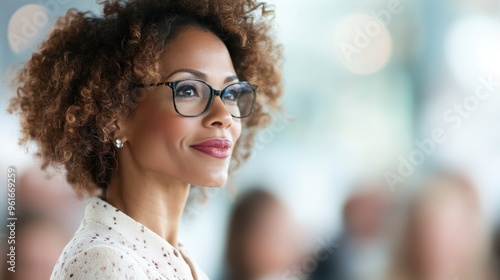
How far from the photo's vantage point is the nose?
4.28ft

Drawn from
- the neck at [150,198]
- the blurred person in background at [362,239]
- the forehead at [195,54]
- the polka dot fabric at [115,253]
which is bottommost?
the blurred person in background at [362,239]

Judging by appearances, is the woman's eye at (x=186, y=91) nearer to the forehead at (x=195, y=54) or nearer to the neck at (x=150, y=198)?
the forehead at (x=195, y=54)

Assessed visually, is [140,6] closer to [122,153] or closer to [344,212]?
[122,153]

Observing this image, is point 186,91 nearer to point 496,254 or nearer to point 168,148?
point 168,148

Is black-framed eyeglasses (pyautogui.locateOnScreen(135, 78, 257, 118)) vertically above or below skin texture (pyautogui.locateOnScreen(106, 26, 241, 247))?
above

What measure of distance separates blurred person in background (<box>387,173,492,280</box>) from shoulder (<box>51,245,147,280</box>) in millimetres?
1536

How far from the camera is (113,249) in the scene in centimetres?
112

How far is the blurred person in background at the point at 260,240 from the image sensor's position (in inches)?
90.6

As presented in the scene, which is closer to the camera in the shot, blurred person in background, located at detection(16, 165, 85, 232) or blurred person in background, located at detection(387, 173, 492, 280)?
blurred person in background, located at detection(16, 165, 85, 232)

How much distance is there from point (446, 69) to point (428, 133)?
0.29 m

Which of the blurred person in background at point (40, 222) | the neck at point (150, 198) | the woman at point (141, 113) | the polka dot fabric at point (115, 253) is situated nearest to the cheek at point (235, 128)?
the woman at point (141, 113)

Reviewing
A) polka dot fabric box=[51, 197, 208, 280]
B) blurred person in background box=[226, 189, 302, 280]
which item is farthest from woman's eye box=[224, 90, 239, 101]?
A: blurred person in background box=[226, 189, 302, 280]

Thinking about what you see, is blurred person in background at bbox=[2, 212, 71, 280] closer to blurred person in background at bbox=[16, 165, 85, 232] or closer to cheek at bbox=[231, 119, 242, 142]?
blurred person in background at bbox=[16, 165, 85, 232]
